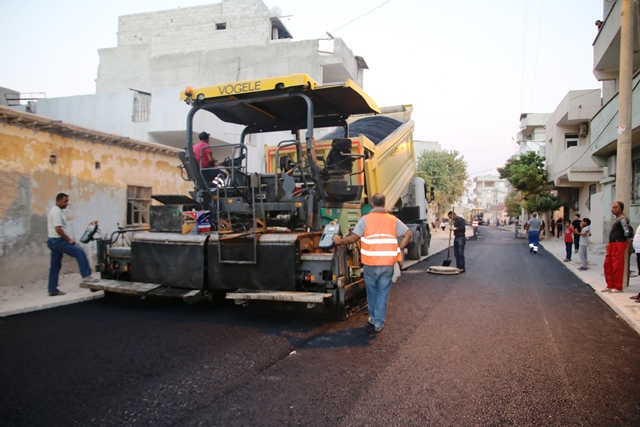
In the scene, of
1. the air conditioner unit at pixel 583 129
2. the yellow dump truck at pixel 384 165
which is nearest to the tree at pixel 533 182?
the air conditioner unit at pixel 583 129

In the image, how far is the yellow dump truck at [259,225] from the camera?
5109mm

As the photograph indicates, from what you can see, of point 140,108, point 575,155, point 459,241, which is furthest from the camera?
point 575,155

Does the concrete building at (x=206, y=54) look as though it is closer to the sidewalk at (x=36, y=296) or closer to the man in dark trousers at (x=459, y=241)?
the sidewalk at (x=36, y=296)

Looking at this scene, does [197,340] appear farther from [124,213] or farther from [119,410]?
[124,213]

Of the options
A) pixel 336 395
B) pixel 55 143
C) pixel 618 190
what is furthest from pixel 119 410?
pixel 618 190

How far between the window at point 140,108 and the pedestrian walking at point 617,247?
15.8 m

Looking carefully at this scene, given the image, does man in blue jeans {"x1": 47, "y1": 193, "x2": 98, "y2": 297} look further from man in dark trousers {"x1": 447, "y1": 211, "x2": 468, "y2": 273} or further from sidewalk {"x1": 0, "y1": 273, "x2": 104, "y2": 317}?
man in dark trousers {"x1": 447, "y1": 211, "x2": 468, "y2": 273}

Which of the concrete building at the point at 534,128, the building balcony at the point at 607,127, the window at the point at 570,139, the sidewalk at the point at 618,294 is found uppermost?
the concrete building at the point at 534,128

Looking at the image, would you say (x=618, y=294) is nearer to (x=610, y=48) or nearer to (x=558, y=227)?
(x=610, y=48)

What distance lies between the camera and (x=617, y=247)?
778 cm

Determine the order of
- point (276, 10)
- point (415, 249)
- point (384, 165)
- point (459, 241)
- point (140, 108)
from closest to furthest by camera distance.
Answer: point (384, 165), point (459, 241), point (415, 249), point (140, 108), point (276, 10)

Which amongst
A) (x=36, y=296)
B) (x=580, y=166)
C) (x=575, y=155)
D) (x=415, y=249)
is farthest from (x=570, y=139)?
(x=36, y=296)

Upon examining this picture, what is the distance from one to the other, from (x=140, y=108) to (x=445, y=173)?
28663 mm

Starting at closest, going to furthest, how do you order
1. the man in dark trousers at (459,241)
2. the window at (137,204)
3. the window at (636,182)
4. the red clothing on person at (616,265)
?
1. the red clothing on person at (616,265)
2. the man in dark trousers at (459,241)
3. the window at (137,204)
4. the window at (636,182)
